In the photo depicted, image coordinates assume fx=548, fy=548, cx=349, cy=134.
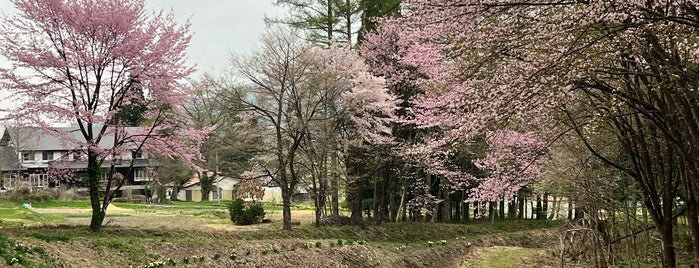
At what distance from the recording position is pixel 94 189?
38.0 ft

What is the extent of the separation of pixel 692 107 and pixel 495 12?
2.22 metres

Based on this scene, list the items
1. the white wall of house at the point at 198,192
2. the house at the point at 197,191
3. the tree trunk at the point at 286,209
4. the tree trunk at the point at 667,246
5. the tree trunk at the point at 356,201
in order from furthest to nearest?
the white wall of house at the point at 198,192, the house at the point at 197,191, the tree trunk at the point at 356,201, the tree trunk at the point at 286,209, the tree trunk at the point at 667,246

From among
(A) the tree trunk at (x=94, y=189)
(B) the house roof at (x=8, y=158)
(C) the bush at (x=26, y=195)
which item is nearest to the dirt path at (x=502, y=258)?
(A) the tree trunk at (x=94, y=189)

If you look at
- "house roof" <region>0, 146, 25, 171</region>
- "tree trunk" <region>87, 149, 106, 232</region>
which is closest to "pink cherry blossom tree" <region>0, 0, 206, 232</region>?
"tree trunk" <region>87, 149, 106, 232</region>

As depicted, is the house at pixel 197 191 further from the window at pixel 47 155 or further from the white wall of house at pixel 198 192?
the window at pixel 47 155

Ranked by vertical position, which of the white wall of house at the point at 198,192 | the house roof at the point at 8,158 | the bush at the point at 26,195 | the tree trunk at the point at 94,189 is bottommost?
the white wall of house at the point at 198,192

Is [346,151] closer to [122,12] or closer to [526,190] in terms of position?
[122,12]

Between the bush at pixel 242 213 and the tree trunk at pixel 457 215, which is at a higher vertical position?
the bush at pixel 242 213

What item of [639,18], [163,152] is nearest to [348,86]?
[163,152]

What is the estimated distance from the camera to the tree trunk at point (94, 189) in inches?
442

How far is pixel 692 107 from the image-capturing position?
206 inches

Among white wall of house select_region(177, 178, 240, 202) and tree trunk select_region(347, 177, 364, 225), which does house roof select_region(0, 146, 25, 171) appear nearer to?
white wall of house select_region(177, 178, 240, 202)

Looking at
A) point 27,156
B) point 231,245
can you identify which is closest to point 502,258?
point 231,245

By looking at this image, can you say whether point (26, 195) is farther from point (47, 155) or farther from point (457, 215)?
point (47, 155)
